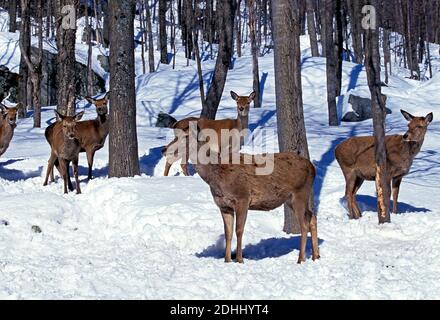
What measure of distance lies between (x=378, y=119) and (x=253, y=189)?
3202 millimetres

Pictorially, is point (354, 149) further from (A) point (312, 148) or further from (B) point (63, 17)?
(B) point (63, 17)

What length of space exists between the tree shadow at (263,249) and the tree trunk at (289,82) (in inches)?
27.4

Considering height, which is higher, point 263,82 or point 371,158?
point 371,158

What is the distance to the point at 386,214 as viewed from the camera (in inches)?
436

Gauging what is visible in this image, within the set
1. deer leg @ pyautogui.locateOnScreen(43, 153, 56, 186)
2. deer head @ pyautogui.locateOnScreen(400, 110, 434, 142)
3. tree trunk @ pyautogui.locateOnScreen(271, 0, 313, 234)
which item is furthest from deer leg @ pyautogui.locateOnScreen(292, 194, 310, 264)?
deer leg @ pyautogui.locateOnScreen(43, 153, 56, 186)

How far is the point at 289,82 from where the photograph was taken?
1073 cm

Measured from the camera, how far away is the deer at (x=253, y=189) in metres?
8.96

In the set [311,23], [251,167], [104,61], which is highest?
[311,23]

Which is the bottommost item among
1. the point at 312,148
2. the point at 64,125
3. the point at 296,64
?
the point at 312,148

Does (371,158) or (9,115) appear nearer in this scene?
(371,158)

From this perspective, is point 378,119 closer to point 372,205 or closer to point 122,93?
point 372,205

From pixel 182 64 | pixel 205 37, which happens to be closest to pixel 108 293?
pixel 182 64

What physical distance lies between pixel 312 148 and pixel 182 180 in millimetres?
4848

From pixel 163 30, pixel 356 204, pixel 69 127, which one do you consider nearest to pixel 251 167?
pixel 356 204
